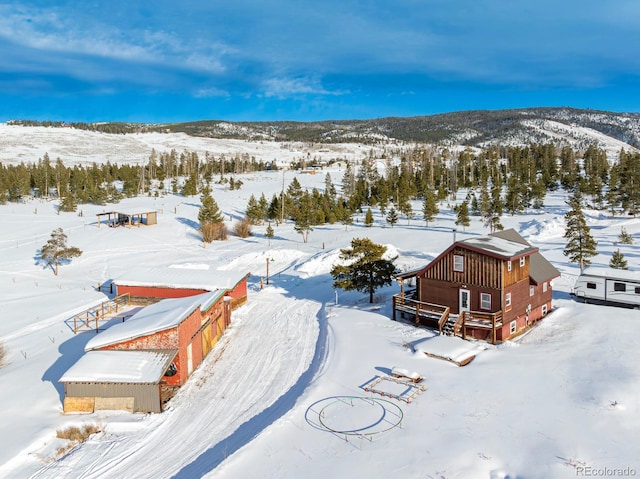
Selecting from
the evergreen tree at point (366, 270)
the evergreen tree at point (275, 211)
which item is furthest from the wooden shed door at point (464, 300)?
the evergreen tree at point (275, 211)

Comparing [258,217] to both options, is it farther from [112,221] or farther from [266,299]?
[266,299]

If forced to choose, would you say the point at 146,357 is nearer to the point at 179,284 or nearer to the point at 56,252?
the point at 179,284

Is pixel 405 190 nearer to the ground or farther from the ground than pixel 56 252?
farther from the ground

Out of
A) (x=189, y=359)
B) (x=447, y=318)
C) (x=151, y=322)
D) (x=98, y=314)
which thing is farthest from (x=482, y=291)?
(x=98, y=314)

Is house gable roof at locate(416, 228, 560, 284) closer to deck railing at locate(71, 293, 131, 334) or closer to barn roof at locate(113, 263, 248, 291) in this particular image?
barn roof at locate(113, 263, 248, 291)

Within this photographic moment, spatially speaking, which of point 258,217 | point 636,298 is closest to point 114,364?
point 636,298

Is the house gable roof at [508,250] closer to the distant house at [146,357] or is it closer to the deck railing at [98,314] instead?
the distant house at [146,357]
